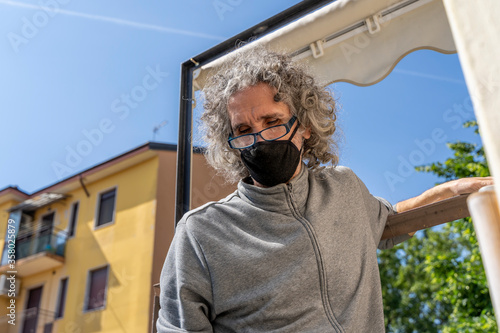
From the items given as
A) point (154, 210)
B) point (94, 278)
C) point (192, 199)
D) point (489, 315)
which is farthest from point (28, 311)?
point (192, 199)

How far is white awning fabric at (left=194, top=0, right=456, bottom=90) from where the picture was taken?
245 cm

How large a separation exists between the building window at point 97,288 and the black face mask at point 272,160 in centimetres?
1741

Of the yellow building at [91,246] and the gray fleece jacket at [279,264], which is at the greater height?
the yellow building at [91,246]

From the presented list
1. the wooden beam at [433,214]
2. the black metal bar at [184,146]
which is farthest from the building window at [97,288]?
the wooden beam at [433,214]

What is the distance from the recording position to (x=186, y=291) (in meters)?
1.70

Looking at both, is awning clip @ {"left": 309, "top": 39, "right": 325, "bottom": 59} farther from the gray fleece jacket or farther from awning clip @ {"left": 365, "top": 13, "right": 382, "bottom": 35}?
the gray fleece jacket

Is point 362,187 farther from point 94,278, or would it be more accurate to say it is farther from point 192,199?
point 94,278

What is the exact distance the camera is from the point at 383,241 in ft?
6.23

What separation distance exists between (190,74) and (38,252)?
20.0 meters

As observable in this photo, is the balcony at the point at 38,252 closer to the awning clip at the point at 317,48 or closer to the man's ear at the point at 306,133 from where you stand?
the awning clip at the point at 317,48

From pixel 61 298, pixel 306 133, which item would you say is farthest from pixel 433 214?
pixel 61 298

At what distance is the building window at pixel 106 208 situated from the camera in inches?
787

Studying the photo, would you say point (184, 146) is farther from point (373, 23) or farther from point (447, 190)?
point (447, 190)

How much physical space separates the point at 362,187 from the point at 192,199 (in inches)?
39.1
